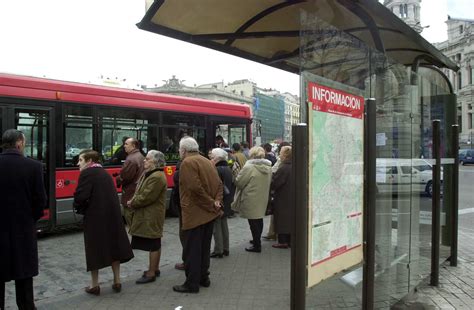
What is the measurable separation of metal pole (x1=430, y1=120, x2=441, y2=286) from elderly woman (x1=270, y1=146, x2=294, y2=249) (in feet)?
7.98

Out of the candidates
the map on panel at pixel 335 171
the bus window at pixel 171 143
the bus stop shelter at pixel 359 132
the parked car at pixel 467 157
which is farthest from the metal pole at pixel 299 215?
the parked car at pixel 467 157

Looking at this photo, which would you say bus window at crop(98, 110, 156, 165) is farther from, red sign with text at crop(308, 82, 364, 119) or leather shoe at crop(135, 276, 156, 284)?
red sign with text at crop(308, 82, 364, 119)

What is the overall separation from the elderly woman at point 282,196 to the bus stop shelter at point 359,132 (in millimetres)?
1875

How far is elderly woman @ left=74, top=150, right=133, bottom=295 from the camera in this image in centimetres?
486

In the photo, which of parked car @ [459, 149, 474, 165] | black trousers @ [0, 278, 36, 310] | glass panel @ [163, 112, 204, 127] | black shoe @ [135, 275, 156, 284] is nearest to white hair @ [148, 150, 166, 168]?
black shoe @ [135, 275, 156, 284]

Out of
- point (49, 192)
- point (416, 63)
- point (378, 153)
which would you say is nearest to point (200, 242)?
point (378, 153)

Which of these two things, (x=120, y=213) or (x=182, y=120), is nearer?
(x=120, y=213)

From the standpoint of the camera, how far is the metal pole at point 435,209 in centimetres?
507

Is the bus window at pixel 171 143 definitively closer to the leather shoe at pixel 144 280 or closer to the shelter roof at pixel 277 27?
the shelter roof at pixel 277 27

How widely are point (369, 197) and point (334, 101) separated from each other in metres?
0.86

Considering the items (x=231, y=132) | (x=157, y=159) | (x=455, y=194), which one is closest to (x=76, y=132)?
(x=157, y=159)

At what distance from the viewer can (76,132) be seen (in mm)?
8555

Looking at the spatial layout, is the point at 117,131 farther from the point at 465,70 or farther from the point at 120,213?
the point at 465,70

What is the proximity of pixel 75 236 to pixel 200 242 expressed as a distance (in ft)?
13.7
